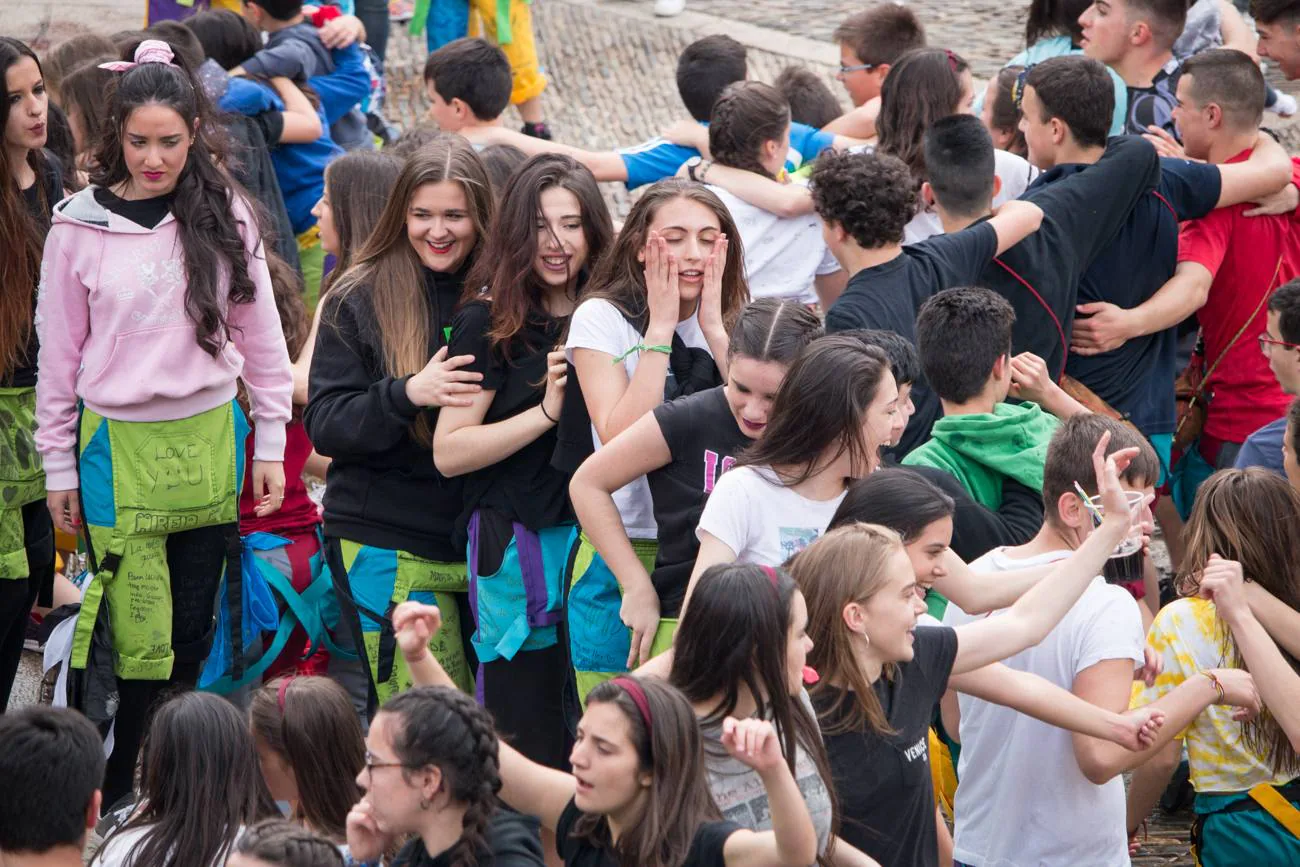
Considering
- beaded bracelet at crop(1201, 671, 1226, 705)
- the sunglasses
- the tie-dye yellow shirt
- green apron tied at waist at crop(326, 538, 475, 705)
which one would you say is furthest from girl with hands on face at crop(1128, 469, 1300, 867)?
green apron tied at waist at crop(326, 538, 475, 705)

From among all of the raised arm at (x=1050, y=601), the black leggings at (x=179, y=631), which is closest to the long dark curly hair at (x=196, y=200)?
the black leggings at (x=179, y=631)

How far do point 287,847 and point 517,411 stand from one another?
5.39ft

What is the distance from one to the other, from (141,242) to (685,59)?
10.5 ft

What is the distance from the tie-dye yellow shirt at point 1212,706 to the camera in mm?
3965

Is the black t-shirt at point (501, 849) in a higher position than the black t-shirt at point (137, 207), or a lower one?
lower

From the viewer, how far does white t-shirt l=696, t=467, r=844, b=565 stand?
12.0 feet

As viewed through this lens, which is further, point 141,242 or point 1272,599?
point 141,242

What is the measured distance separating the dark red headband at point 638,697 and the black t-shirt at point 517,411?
155 centimetres

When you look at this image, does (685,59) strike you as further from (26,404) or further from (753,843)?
(753,843)

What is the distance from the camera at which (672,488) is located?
397cm

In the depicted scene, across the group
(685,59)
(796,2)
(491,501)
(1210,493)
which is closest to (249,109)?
(685,59)

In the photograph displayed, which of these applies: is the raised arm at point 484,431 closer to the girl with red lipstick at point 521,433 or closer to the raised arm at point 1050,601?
the girl with red lipstick at point 521,433

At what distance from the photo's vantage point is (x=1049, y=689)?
348cm

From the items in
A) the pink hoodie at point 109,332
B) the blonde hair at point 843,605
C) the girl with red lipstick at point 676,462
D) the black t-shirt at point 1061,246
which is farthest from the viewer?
the black t-shirt at point 1061,246
